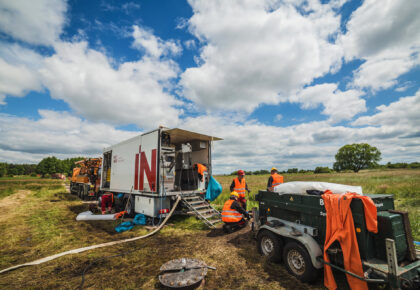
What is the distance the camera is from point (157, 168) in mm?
7500

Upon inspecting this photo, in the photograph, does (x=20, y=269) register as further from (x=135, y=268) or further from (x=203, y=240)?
(x=203, y=240)

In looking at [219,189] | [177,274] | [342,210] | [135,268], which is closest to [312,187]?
[342,210]

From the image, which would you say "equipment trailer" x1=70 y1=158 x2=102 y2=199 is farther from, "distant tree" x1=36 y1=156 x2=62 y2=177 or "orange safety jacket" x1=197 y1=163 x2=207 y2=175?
"distant tree" x1=36 y1=156 x2=62 y2=177

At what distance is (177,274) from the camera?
144 inches

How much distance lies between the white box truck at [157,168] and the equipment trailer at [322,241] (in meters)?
4.36

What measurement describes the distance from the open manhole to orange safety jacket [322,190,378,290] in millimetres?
2194

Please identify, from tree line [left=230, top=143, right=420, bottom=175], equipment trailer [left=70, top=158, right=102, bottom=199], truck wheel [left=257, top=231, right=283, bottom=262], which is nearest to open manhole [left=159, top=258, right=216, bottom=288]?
truck wheel [left=257, top=231, right=283, bottom=262]

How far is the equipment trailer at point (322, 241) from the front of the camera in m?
2.64

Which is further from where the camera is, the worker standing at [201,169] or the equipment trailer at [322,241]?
the worker standing at [201,169]

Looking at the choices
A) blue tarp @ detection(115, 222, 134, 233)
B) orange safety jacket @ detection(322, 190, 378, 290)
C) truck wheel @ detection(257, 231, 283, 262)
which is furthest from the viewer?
blue tarp @ detection(115, 222, 134, 233)

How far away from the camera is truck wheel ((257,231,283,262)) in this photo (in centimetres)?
414

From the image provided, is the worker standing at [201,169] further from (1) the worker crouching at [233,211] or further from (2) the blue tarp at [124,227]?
(2) the blue tarp at [124,227]

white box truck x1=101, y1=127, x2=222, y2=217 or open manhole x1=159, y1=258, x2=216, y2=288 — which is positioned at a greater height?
white box truck x1=101, y1=127, x2=222, y2=217

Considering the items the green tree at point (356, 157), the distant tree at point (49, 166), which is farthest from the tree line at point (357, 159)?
the distant tree at point (49, 166)
